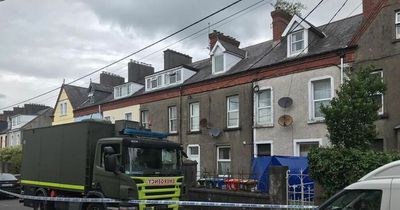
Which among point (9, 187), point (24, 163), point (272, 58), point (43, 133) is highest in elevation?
point (272, 58)

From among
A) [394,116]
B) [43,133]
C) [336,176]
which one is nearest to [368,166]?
[336,176]

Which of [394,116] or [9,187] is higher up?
[394,116]

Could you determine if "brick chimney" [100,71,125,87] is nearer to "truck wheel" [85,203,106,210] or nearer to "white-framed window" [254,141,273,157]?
"white-framed window" [254,141,273,157]

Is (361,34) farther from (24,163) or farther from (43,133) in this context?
(24,163)

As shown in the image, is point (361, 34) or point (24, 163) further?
point (361, 34)

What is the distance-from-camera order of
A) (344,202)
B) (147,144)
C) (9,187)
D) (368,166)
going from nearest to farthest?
(344,202) < (368,166) < (147,144) < (9,187)

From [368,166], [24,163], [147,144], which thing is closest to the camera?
[368,166]

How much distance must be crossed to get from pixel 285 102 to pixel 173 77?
420 inches

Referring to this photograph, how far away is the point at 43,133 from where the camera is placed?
16.2 m

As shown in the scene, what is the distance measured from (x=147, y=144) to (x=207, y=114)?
45.5 ft

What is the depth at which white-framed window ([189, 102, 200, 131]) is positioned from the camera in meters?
27.5

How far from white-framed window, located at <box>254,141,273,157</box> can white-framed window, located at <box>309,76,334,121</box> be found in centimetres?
288

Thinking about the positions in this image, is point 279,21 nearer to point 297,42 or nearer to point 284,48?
point 284,48

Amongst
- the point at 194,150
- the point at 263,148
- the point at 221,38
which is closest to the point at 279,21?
the point at 221,38
